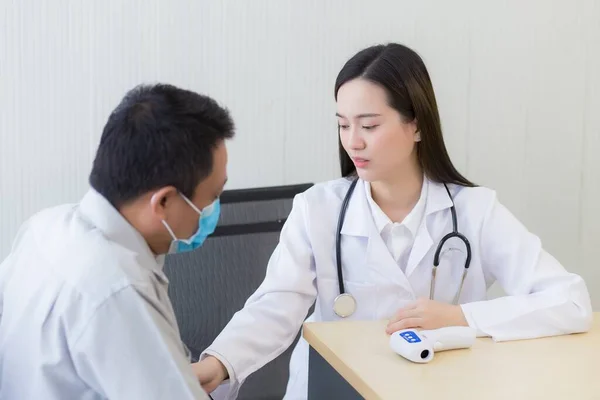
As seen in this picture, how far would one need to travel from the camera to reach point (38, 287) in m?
1.06

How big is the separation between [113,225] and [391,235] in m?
0.81

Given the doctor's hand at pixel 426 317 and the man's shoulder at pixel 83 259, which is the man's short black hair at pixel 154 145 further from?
the doctor's hand at pixel 426 317

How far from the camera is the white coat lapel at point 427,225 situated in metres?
1.73

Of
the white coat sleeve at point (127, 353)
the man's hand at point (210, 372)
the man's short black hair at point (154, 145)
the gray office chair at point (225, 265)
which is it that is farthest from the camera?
the gray office chair at point (225, 265)

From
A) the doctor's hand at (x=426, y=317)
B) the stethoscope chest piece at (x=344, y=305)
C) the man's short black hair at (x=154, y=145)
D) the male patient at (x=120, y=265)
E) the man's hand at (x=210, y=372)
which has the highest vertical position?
the man's short black hair at (x=154, y=145)

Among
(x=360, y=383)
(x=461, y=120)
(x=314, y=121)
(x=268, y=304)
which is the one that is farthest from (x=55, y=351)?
(x=461, y=120)

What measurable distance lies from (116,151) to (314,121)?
136 centimetres

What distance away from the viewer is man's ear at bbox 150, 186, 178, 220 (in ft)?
3.67

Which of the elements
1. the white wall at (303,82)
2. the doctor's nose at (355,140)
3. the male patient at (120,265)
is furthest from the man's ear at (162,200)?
the white wall at (303,82)


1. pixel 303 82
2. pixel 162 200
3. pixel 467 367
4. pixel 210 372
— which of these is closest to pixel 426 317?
pixel 467 367

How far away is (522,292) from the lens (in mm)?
1687

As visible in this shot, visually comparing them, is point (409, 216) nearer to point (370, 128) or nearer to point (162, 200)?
point (370, 128)

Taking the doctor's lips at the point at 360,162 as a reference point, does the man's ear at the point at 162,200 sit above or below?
above

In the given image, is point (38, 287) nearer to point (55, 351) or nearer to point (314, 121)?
point (55, 351)
